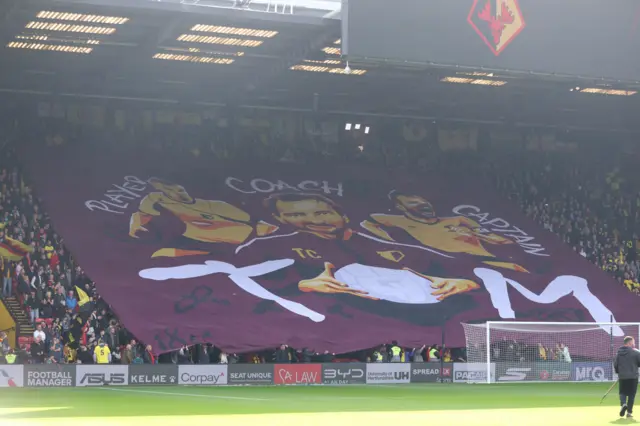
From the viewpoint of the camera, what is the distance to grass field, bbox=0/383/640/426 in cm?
2447

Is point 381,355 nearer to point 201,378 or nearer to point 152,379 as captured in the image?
point 201,378

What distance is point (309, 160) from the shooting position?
5800cm

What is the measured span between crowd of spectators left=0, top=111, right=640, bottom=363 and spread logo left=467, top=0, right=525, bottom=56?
41.7ft

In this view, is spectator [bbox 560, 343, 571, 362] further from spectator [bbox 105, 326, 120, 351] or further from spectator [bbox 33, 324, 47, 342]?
spectator [bbox 33, 324, 47, 342]

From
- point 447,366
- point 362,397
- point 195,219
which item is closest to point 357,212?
point 195,219

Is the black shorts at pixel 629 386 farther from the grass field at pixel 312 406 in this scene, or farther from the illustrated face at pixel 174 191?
the illustrated face at pixel 174 191

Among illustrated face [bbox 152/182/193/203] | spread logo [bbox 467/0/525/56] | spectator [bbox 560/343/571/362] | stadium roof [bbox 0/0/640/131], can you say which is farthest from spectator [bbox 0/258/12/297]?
spectator [bbox 560/343/571/362]

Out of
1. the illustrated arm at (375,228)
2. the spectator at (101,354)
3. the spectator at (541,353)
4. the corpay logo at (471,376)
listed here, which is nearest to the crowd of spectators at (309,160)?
the spectator at (541,353)

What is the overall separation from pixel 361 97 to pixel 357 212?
566cm

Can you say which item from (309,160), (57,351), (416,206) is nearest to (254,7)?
(57,351)

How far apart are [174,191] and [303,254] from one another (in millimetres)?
7160

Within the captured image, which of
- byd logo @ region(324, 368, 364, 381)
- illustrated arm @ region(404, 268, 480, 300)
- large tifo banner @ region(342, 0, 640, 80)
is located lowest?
byd logo @ region(324, 368, 364, 381)

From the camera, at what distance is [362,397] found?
32.6 metres

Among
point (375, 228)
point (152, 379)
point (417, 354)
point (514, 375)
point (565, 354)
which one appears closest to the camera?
point (152, 379)
